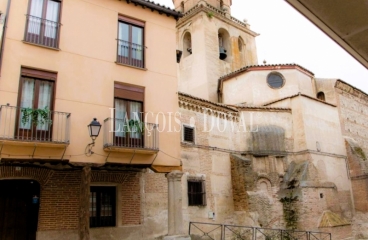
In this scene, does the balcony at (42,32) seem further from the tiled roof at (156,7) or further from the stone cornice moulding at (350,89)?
the stone cornice moulding at (350,89)

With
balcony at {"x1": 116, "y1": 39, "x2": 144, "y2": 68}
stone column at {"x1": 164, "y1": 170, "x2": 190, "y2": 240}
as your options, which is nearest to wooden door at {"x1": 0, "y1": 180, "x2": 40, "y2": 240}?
stone column at {"x1": 164, "y1": 170, "x2": 190, "y2": 240}

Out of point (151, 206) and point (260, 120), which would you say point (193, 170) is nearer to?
point (151, 206)

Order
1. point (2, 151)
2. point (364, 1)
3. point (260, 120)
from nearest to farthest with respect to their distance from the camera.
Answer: point (364, 1) < point (2, 151) < point (260, 120)

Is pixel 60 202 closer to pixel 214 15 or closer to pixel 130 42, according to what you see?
pixel 130 42

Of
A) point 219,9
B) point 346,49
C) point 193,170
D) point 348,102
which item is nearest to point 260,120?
point 193,170

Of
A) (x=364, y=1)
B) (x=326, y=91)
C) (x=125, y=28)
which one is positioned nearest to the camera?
(x=364, y=1)

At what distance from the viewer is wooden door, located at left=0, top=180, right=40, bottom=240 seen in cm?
1102

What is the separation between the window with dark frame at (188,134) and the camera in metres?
16.5

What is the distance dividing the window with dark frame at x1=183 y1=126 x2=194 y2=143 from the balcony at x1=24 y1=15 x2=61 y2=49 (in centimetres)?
764

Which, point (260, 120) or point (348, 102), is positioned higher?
point (348, 102)

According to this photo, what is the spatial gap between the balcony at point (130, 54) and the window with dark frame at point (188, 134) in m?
4.86

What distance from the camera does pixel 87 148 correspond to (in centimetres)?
1063

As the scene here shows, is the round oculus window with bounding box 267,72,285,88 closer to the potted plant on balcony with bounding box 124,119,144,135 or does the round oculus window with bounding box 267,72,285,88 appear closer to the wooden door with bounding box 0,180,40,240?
the potted plant on balcony with bounding box 124,119,144,135

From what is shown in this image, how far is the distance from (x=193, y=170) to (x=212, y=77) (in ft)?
36.7
